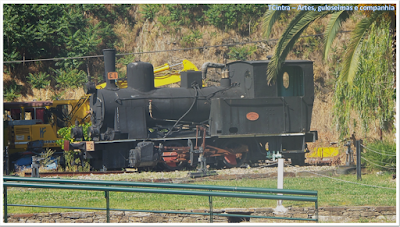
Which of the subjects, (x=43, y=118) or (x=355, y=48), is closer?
(x=355, y=48)

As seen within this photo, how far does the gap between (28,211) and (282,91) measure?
8.95 meters

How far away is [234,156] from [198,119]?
1.60 m

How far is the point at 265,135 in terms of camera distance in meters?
14.6

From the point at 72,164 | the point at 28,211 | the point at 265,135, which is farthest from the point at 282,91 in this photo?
the point at 28,211

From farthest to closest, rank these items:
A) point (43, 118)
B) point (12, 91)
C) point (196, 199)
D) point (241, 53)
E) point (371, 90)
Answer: point (241, 53) → point (12, 91) → point (43, 118) → point (371, 90) → point (196, 199)

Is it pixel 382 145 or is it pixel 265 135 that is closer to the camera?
pixel 382 145

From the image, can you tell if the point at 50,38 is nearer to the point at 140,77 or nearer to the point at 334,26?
the point at 140,77

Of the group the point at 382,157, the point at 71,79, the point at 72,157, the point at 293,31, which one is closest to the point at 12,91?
the point at 71,79

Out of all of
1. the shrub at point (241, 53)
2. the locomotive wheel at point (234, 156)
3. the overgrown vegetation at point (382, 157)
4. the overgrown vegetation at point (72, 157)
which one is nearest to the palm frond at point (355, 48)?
the overgrown vegetation at point (382, 157)

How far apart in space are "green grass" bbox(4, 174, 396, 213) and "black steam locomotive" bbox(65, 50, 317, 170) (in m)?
3.49

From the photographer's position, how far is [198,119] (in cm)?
1491

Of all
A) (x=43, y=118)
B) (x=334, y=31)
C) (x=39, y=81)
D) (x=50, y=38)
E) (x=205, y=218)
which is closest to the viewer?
(x=205, y=218)

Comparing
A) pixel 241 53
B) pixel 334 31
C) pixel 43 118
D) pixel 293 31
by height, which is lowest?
pixel 43 118

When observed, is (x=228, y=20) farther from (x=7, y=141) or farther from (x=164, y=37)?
(x=7, y=141)
